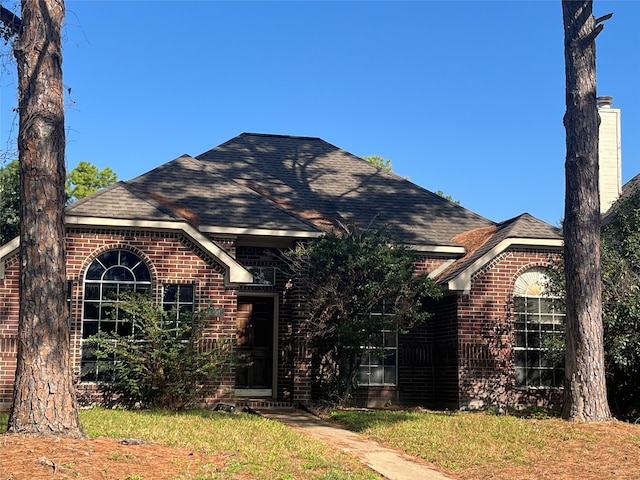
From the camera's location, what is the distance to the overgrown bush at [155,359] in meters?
14.5

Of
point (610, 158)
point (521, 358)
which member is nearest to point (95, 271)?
point (521, 358)

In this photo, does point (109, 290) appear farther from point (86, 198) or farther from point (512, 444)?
point (512, 444)

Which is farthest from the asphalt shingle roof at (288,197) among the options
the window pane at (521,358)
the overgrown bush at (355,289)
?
the window pane at (521,358)

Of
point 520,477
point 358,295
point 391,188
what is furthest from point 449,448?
point 391,188

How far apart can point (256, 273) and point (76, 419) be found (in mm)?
8781

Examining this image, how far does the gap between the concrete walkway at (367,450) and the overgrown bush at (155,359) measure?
1602mm

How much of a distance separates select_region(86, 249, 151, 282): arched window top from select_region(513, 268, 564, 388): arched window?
802 cm

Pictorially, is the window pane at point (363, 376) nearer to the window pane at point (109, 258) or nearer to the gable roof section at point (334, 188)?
the gable roof section at point (334, 188)

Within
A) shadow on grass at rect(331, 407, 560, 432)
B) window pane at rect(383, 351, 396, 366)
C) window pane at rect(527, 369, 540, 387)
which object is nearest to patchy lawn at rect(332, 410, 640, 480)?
shadow on grass at rect(331, 407, 560, 432)

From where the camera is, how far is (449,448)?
11.5m

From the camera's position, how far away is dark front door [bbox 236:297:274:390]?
1803 cm

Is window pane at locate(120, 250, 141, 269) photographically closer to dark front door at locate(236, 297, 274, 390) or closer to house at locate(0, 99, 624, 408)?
house at locate(0, 99, 624, 408)

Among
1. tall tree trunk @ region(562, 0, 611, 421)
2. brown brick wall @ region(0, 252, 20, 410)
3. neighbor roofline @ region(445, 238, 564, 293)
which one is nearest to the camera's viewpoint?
tall tree trunk @ region(562, 0, 611, 421)

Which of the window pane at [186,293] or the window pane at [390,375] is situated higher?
the window pane at [186,293]
